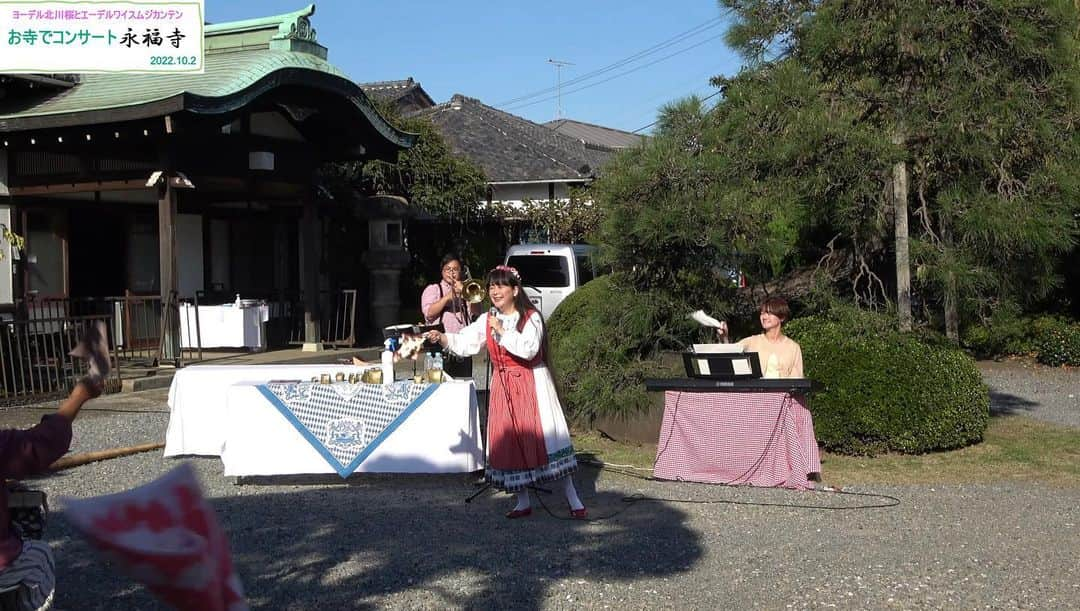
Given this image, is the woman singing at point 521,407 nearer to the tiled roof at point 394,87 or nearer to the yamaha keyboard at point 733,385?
the yamaha keyboard at point 733,385

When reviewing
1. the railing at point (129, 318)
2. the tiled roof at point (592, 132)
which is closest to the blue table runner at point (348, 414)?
the railing at point (129, 318)

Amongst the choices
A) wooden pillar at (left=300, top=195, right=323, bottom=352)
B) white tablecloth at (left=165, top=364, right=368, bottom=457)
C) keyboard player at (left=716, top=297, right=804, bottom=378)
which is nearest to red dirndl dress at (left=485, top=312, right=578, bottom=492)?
keyboard player at (left=716, top=297, right=804, bottom=378)

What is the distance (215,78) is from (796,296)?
8282 mm

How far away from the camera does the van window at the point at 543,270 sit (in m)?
17.9

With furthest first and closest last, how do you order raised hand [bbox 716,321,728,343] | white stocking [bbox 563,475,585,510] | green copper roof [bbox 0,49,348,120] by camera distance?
1. green copper roof [bbox 0,49,348,120]
2. raised hand [bbox 716,321,728,343]
3. white stocking [bbox 563,475,585,510]

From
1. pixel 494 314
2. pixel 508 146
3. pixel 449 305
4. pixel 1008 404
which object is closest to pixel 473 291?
pixel 449 305

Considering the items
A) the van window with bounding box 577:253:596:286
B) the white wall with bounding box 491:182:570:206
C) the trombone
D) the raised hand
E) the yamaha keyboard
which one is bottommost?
the yamaha keyboard

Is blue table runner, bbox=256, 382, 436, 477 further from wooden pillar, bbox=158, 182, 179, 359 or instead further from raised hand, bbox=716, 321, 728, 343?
wooden pillar, bbox=158, 182, 179, 359

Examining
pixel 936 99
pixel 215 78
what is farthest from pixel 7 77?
pixel 936 99

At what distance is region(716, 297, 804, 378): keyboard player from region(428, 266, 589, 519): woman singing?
1.81 meters

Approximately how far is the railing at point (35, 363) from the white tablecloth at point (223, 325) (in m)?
2.64

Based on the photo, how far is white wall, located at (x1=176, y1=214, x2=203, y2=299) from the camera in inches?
656

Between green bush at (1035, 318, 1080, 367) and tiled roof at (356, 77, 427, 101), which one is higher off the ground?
tiled roof at (356, 77, 427, 101)

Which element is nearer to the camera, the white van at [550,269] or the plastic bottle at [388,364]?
the plastic bottle at [388,364]
